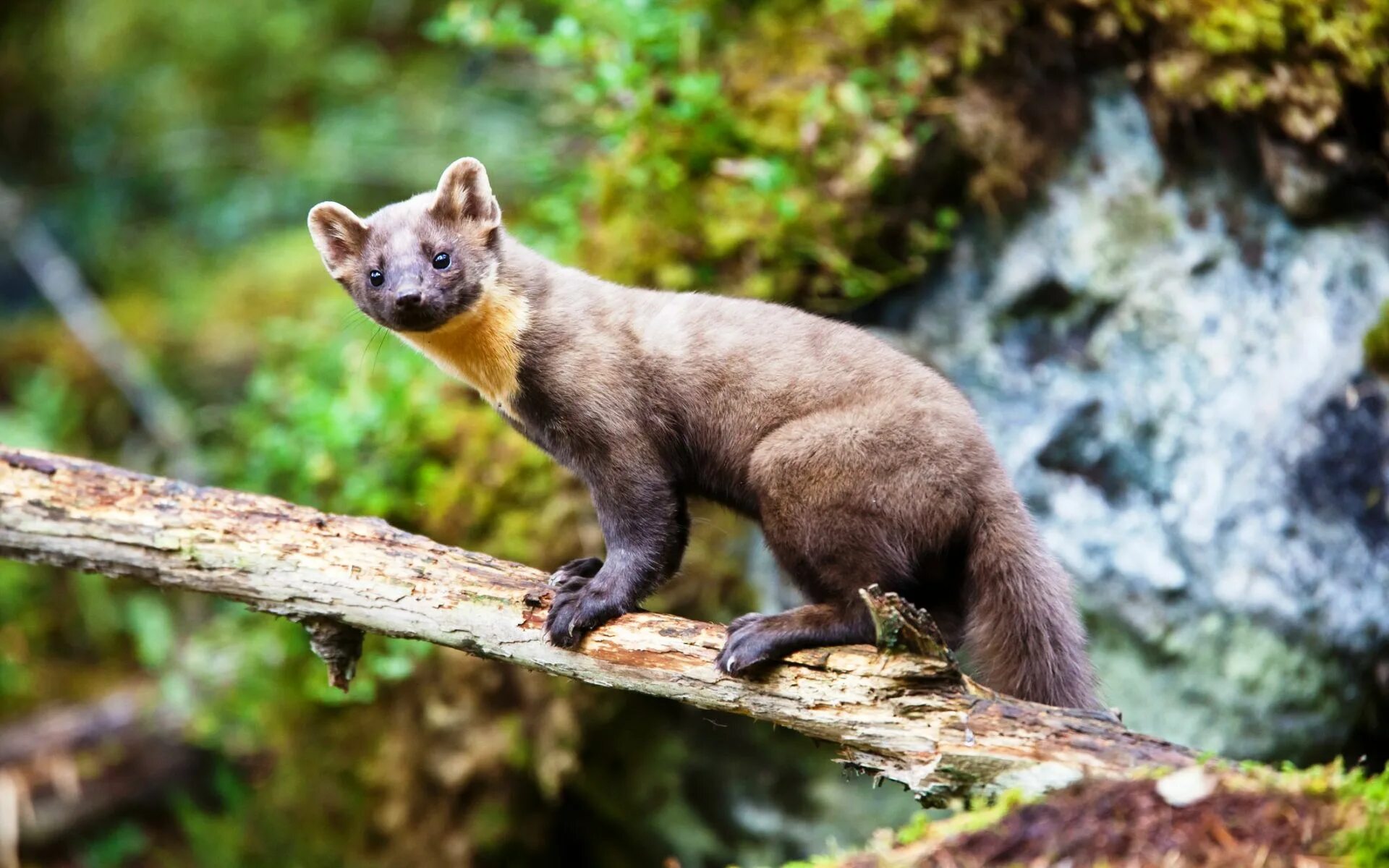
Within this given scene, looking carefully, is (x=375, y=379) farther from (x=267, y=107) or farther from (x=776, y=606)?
(x=267, y=107)

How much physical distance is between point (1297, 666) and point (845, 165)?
10.7 ft

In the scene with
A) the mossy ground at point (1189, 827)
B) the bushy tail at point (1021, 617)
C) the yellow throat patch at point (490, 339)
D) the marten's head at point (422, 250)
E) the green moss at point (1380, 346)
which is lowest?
the mossy ground at point (1189, 827)

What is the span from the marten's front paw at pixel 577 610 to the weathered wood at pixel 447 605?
46mm

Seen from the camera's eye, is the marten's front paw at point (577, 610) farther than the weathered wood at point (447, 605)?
Yes

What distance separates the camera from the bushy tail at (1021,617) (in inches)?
154

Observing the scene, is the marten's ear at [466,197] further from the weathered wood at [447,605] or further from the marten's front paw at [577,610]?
the marten's front paw at [577,610]

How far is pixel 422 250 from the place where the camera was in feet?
15.5

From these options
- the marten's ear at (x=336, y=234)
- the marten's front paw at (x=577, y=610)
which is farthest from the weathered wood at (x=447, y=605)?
the marten's ear at (x=336, y=234)

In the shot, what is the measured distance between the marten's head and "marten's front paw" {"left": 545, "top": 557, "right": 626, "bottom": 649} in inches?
48.8

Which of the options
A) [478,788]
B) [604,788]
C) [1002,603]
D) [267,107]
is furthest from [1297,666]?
[267,107]

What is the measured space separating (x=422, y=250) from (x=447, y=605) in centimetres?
153

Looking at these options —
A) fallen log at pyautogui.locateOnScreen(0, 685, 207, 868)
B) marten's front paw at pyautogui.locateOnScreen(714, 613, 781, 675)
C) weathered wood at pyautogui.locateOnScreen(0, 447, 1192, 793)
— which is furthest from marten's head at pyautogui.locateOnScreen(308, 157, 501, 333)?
fallen log at pyautogui.locateOnScreen(0, 685, 207, 868)

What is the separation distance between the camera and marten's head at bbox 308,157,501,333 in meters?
4.60

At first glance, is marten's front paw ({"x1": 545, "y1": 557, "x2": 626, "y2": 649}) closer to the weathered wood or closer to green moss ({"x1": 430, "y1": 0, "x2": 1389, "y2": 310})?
the weathered wood
